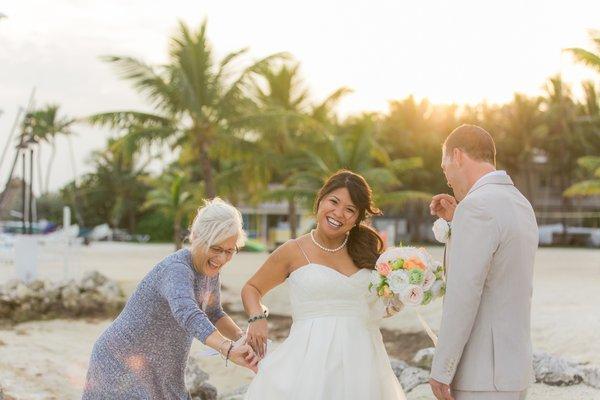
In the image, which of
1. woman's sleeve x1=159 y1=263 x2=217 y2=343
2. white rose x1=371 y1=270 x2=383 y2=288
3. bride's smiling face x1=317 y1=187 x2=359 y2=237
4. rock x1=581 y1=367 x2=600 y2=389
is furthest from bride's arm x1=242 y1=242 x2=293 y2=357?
rock x1=581 y1=367 x2=600 y2=389

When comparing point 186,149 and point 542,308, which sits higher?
point 186,149

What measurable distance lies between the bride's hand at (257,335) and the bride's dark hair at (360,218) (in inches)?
23.4

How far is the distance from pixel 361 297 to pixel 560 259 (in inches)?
1176

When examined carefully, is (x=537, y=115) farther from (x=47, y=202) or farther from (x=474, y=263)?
(x=474, y=263)

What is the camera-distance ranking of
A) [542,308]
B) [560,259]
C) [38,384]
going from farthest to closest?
[560,259] → [542,308] → [38,384]

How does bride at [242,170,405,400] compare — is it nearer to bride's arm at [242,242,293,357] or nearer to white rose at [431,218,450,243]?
bride's arm at [242,242,293,357]

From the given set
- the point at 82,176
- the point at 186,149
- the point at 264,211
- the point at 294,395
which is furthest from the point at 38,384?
the point at 82,176

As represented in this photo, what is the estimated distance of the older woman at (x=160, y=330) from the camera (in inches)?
122

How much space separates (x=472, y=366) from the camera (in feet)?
9.53

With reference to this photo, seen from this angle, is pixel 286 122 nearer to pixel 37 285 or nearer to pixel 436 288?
pixel 37 285

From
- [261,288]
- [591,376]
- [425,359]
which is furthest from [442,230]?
[425,359]

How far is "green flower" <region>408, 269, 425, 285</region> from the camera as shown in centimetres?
330

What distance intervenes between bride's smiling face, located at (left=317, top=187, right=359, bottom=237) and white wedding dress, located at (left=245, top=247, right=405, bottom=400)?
20 cm

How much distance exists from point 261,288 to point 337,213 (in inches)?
20.5
